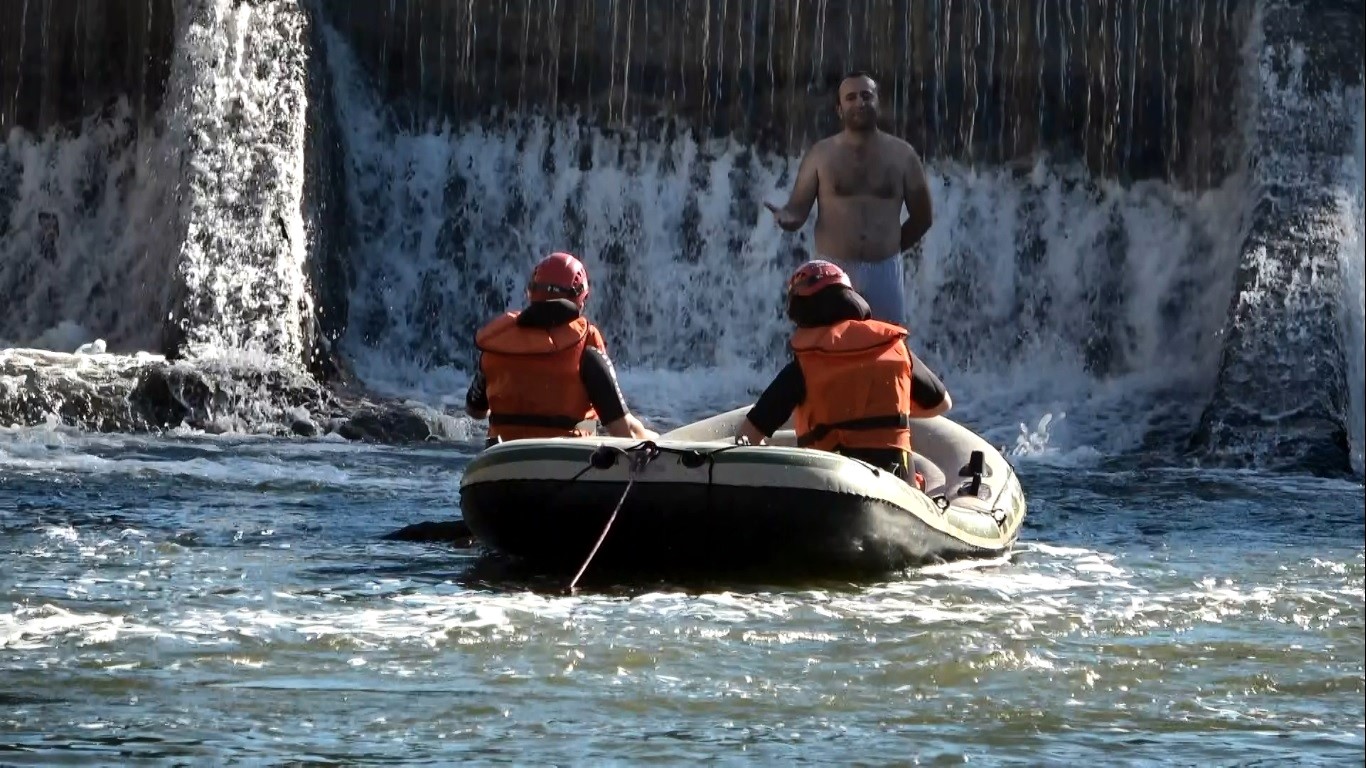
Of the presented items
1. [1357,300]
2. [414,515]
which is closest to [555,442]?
[414,515]

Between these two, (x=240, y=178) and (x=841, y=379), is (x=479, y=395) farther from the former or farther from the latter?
(x=240, y=178)

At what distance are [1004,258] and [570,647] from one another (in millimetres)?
11670

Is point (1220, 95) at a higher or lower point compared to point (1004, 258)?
higher

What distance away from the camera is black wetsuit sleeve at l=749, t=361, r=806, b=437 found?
876 centimetres

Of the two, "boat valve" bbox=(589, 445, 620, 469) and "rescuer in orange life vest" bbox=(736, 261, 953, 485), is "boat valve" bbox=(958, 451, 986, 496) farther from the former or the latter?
"boat valve" bbox=(589, 445, 620, 469)

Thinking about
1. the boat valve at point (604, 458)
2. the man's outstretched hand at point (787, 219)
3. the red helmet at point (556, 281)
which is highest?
the man's outstretched hand at point (787, 219)

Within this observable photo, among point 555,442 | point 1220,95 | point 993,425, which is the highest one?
point 1220,95

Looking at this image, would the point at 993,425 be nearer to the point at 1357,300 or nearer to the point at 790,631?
the point at 1357,300

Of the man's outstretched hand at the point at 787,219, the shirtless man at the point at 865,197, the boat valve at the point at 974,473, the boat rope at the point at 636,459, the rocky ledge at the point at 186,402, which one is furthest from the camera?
the rocky ledge at the point at 186,402

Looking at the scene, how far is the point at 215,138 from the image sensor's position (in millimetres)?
15883

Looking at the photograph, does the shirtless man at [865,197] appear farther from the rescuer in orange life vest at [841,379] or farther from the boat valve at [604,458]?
the boat valve at [604,458]

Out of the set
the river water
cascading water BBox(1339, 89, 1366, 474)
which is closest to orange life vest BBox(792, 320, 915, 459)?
the river water

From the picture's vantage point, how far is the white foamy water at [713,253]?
17.8 meters

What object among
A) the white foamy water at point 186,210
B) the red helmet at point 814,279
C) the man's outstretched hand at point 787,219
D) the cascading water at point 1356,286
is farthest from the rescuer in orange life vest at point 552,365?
the cascading water at point 1356,286
